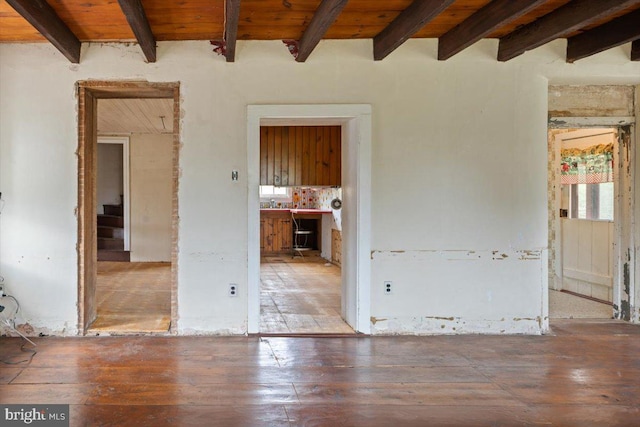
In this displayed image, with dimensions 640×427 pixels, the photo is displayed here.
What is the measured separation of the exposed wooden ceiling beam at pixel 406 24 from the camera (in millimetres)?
3061

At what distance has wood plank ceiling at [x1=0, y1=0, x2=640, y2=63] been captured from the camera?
10.3 feet

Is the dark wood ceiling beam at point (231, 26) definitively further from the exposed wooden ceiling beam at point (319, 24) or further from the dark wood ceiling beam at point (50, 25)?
the dark wood ceiling beam at point (50, 25)

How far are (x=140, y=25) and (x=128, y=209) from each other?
18.8 feet

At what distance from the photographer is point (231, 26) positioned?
10.5 feet

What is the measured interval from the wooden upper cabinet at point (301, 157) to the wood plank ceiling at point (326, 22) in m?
4.77

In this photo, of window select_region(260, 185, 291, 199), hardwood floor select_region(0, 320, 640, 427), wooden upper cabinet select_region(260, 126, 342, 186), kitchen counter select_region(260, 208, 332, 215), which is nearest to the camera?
hardwood floor select_region(0, 320, 640, 427)

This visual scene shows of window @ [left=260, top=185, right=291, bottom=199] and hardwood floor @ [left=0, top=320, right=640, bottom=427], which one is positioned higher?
window @ [left=260, top=185, right=291, bottom=199]

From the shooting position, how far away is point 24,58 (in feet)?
12.8

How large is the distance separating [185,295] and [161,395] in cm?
135

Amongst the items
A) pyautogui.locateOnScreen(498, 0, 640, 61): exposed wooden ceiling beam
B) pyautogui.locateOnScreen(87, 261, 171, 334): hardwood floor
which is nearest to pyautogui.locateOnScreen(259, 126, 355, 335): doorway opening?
pyautogui.locateOnScreen(87, 261, 171, 334): hardwood floor

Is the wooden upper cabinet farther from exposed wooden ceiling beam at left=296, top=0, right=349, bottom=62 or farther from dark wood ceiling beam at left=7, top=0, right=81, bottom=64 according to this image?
dark wood ceiling beam at left=7, top=0, right=81, bottom=64

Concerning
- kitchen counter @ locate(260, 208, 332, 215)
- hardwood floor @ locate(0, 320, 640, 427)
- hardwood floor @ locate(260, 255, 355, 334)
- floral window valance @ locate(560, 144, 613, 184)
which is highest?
floral window valance @ locate(560, 144, 613, 184)

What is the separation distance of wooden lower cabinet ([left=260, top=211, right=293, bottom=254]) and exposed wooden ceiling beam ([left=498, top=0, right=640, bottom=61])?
6.73 meters

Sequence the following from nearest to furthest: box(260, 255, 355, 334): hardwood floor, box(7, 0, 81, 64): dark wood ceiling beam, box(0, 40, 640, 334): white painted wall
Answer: box(7, 0, 81, 64): dark wood ceiling beam
box(0, 40, 640, 334): white painted wall
box(260, 255, 355, 334): hardwood floor
